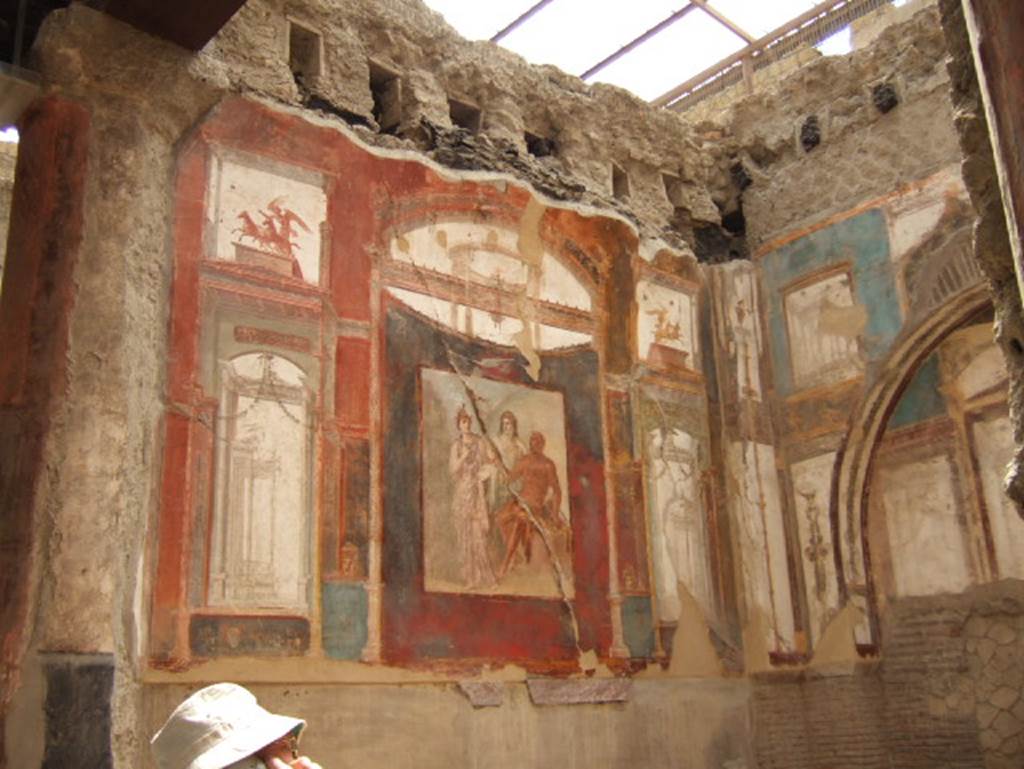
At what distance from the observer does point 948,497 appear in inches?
257

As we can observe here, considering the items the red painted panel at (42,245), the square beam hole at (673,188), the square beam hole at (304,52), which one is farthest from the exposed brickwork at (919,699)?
the red painted panel at (42,245)

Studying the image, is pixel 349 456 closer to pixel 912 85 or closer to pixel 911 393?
pixel 911 393

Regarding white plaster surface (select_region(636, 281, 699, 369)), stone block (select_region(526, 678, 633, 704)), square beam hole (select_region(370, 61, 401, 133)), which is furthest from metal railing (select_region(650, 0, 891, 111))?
stone block (select_region(526, 678, 633, 704))

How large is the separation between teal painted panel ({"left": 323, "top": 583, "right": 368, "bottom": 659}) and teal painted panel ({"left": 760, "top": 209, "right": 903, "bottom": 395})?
3349 mm

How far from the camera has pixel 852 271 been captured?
7043 millimetres

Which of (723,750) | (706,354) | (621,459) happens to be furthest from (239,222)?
(723,750)

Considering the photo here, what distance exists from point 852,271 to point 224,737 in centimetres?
606

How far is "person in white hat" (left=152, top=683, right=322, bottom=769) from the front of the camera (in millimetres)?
1633

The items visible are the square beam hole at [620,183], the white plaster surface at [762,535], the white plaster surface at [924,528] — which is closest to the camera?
the white plaster surface at [924,528]

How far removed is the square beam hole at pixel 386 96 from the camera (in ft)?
20.1

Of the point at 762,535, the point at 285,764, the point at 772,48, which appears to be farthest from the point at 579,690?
the point at 772,48

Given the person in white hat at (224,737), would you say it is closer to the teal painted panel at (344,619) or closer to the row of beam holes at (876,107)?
the teal painted panel at (344,619)

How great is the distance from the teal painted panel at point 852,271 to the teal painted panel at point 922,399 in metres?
0.25

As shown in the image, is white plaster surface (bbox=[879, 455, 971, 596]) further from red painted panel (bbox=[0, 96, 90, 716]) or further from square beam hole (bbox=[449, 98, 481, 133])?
red painted panel (bbox=[0, 96, 90, 716])
